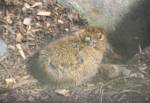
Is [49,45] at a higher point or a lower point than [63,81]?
higher

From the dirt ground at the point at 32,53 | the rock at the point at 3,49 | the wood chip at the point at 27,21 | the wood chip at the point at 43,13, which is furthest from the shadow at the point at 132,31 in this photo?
the rock at the point at 3,49

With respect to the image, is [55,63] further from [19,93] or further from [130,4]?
[130,4]

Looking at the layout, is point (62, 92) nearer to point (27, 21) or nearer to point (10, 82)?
point (10, 82)

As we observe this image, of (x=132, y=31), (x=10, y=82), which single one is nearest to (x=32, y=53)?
(x=10, y=82)

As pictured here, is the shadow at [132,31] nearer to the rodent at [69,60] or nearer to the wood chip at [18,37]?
the rodent at [69,60]

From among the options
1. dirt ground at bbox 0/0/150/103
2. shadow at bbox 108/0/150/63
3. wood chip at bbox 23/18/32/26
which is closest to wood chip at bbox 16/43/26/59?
dirt ground at bbox 0/0/150/103

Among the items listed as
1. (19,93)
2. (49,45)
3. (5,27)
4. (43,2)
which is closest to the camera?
(19,93)

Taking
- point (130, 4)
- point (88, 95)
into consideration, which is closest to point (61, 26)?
point (130, 4)
